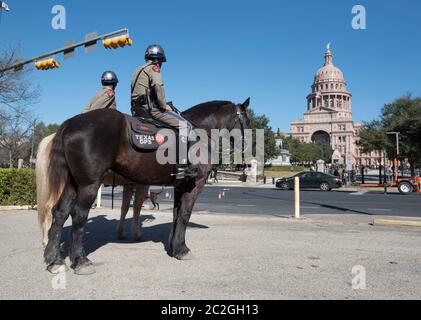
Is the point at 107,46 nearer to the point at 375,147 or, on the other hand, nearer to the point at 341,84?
the point at 375,147

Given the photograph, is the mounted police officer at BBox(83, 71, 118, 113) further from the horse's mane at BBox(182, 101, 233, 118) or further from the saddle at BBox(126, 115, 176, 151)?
the saddle at BBox(126, 115, 176, 151)

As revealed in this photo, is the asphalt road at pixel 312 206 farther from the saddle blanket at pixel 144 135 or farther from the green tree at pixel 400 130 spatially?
the green tree at pixel 400 130

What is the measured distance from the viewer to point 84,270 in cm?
491

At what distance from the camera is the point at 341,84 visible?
15888cm

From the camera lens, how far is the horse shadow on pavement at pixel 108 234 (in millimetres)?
6966

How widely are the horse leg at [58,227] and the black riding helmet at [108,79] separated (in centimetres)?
233

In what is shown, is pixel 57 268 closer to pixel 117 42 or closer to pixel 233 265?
pixel 233 265

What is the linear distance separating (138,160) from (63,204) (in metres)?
1.22

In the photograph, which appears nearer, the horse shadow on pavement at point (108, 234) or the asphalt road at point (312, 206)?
the horse shadow on pavement at point (108, 234)

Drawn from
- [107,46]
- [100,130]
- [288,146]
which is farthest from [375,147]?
[288,146]

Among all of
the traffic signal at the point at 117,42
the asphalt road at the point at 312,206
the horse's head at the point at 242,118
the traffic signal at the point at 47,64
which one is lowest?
the asphalt road at the point at 312,206

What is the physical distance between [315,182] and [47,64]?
2419 cm

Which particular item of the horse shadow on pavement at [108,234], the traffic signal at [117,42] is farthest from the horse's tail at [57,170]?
the traffic signal at [117,42]
